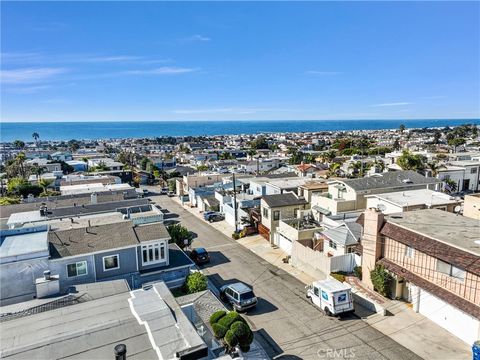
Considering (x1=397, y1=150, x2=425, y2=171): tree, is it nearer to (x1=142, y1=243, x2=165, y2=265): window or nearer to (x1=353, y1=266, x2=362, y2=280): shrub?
(x1=353, y1=266, x2=362, y2=280): shrub

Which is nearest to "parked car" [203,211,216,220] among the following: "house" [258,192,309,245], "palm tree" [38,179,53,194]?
"house" [258,192,309,245]

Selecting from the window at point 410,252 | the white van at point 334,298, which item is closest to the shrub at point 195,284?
the white van at point 334,298

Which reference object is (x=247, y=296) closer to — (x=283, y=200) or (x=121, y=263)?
(x=121, y=263)

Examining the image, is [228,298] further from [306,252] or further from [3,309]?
[3,309]

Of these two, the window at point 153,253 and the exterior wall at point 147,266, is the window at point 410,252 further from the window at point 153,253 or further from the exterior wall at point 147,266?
the window at point 153,253

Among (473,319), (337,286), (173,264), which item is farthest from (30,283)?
(473,319)

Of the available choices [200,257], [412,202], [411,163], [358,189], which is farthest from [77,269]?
[411,163]

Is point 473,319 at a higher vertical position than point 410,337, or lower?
higher
